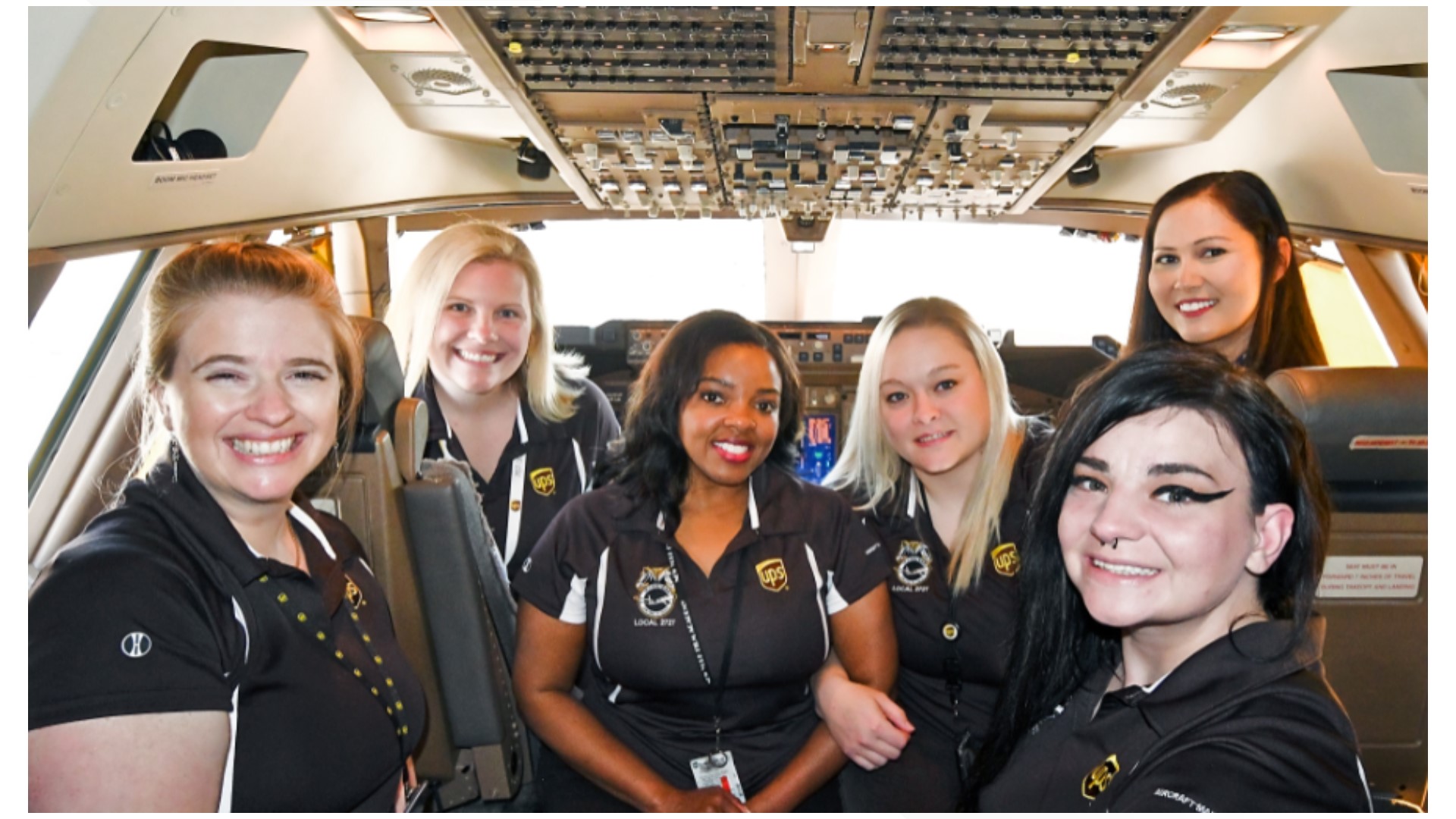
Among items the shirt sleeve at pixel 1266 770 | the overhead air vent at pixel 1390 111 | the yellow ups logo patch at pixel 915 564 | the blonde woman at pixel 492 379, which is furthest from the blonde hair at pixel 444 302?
the overhead air vent at pixel 1390 111

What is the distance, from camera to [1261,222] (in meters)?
2.33

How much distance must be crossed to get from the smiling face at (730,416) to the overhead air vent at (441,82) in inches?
43.9

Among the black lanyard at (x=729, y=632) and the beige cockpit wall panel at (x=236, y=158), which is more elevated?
the beige cockpit wall panel at (x=236, y=158)

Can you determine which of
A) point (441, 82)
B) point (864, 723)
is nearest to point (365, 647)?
point (864, 723)

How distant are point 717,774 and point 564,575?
513 mm

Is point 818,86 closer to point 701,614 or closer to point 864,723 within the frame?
point 701,614

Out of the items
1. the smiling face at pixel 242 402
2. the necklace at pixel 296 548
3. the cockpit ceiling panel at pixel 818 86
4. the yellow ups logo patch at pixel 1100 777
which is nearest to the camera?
the yellow ups logo patch at pixel 1100 777

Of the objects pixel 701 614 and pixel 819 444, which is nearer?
pixel 701 614

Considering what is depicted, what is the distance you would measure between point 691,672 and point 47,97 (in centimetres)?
151

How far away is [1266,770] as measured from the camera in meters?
1.10

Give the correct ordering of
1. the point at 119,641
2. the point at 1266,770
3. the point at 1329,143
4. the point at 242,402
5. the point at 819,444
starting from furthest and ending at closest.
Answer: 1. the point at 819,444
2. the point at 1329,143
3. the point at 242,402
4. the point at 119,641
5. the point at 1266,770

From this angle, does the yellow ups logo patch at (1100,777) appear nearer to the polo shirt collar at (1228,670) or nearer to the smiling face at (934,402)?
the polo shirt collar at (1228,670)

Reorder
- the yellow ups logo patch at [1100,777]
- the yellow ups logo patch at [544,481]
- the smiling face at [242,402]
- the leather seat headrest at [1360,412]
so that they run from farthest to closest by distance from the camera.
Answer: the yellow ups logo patch at [544,481] → the leather seat headrest at [1360,412] → the smiling face at [242,402] → the yellow ups logo patch at [1100,777]

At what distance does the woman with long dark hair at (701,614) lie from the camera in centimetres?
211
